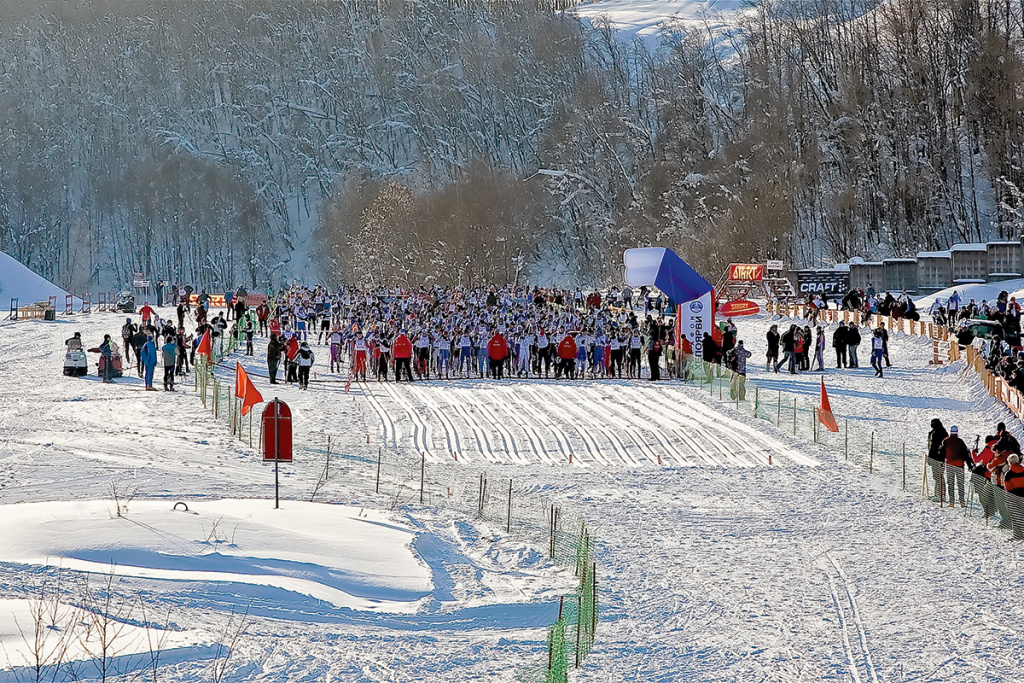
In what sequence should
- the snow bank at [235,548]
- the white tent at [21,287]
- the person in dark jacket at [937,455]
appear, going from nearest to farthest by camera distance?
the snow bank at [235,548] → the person in dark jacket at [937,455] → the white tent at [21,287]

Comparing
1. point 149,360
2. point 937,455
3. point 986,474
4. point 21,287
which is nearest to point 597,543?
point 986,474

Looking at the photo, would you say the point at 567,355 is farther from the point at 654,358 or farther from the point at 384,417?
the point at 384,417

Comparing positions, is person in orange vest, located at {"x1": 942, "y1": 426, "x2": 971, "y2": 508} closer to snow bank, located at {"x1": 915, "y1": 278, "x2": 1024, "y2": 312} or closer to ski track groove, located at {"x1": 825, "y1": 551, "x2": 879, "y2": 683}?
ski track groove, located at {"x1": 825, "y1": 551, "x2": 879, "y2": 683}

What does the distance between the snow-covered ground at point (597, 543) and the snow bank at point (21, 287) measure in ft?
160

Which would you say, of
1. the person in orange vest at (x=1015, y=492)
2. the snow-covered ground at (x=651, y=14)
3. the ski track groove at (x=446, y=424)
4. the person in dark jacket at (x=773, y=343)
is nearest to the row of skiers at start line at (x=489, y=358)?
the ski track groove at (x=446, y=424)

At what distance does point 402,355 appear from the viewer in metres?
30.0

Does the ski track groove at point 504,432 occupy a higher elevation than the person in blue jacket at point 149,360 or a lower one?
lower

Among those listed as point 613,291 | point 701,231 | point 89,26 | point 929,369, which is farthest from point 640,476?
point 89,26

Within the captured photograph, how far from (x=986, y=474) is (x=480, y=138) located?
99173 millimetres

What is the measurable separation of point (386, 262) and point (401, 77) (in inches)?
1791

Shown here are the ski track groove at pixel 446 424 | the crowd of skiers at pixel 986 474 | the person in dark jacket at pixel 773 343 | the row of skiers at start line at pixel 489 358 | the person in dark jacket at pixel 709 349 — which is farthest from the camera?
the person in dark jacket at pixel 773 343

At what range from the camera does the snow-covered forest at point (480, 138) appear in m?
71.2

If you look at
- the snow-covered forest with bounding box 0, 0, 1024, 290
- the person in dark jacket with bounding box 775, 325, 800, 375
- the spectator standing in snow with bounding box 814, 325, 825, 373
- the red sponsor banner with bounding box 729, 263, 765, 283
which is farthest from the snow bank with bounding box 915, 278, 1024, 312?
the snow-covered forest with bounding box 0, 0, 1024, 290

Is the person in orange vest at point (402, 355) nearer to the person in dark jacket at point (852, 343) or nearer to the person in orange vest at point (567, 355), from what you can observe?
the person in orange vest at point (567, 355)
